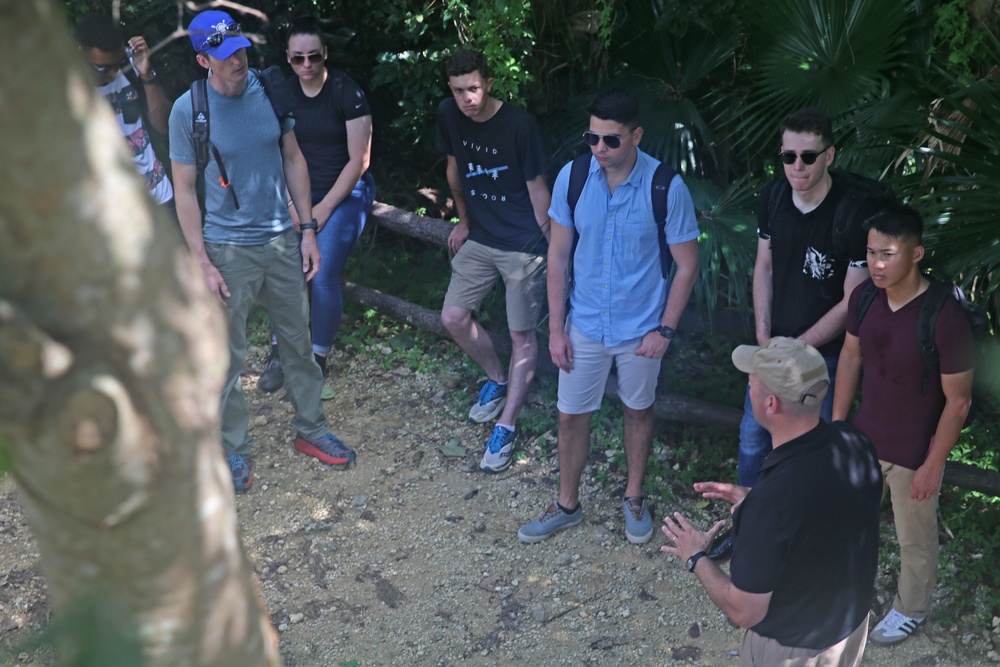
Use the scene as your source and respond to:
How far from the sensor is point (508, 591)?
4.49 m

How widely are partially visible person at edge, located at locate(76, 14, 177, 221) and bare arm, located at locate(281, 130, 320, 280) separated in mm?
759

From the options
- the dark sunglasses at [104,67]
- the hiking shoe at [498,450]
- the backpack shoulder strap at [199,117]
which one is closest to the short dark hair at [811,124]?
the hiking shoe at [498,450]

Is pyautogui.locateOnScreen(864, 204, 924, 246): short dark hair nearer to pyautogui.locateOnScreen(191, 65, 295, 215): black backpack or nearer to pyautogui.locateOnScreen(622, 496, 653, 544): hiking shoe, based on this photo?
pyautogui.locateOnScreen(622, 496, 653, 544): hiking shoe

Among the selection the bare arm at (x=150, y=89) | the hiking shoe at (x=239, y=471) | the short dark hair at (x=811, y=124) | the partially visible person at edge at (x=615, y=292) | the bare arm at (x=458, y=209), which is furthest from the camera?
the bare arm at (x=458, y=209)

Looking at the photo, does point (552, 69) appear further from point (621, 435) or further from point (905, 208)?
point (905, 208)

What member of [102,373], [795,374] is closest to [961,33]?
[795,374]

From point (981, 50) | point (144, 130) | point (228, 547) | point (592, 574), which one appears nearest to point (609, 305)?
point (592, 574)

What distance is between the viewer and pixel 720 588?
285 cm

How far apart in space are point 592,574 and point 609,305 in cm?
120

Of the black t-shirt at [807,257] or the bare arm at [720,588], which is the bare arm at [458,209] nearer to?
the black t-shirt at [807,257]

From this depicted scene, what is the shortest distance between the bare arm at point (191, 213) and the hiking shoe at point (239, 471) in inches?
35.6

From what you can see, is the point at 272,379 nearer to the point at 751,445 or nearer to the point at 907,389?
the point at 751,445

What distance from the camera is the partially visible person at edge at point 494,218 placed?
5172 millimetres

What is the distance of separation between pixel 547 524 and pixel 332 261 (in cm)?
203
